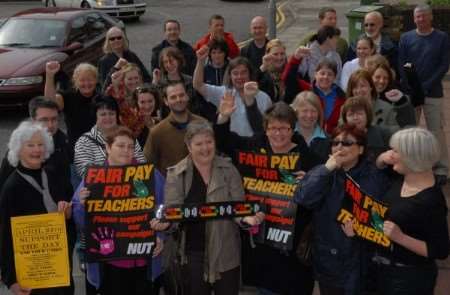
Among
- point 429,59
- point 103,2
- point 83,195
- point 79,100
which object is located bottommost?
point 83,195

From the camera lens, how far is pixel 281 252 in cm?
517

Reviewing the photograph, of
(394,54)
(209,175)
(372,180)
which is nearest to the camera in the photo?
(372,180)

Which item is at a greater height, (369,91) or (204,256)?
(369,91)

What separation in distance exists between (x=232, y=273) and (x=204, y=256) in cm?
26

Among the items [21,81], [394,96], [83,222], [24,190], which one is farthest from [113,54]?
[24,190]

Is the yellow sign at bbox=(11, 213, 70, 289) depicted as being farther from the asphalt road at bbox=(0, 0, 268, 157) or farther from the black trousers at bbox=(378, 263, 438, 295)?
the asphalt road at bbox=(0, 0, 268, 157)

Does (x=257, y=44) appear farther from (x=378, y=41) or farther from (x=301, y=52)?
(x=301, y=52)

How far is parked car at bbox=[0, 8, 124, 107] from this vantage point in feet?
41.0

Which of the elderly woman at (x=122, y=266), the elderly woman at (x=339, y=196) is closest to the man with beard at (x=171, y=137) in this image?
the elderly woman at (x=122, y=266)

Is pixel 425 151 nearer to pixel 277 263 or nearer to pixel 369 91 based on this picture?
pixel 277 263

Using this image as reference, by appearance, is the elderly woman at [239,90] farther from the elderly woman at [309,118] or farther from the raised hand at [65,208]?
the raised hand at [65,208]

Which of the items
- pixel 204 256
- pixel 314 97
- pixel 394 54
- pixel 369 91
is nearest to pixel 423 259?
pixel 204 256

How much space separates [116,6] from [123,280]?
20425 mm

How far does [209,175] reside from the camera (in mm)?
5047
